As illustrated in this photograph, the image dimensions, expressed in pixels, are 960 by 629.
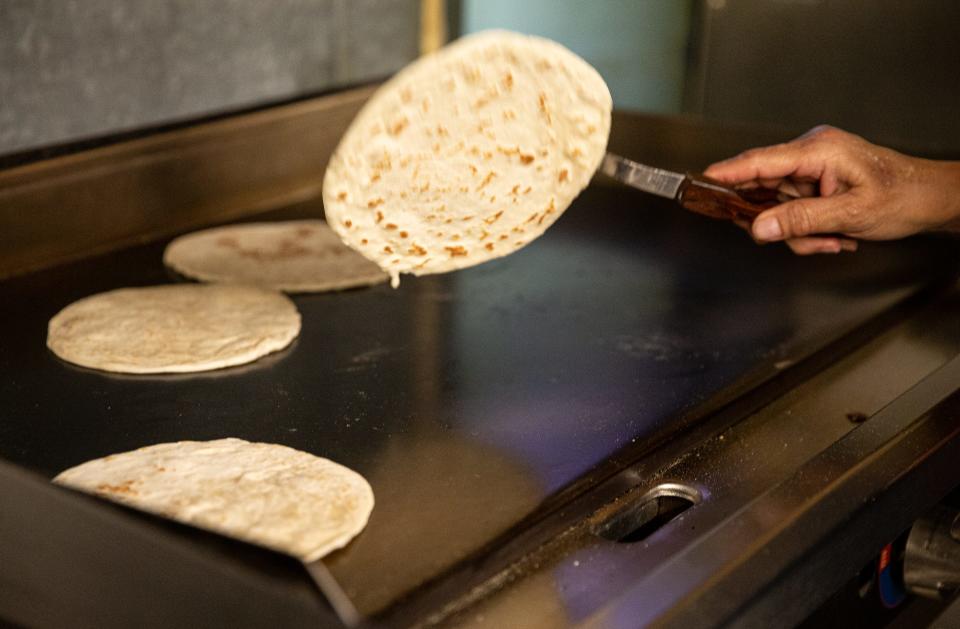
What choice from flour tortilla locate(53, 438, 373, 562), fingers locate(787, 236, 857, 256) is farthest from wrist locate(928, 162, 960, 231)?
flour tortilla locate(53, 438, 373, 562)

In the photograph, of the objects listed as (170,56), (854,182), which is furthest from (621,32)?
(854,182)

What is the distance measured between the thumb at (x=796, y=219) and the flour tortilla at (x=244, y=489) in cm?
70

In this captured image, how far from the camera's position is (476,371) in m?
1.71

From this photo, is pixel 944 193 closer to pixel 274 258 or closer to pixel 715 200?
pixel 715 200

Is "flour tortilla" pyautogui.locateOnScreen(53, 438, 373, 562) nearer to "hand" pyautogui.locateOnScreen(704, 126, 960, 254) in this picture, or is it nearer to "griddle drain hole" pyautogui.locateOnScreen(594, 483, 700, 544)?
"griddle drain hole" pyautogui.locateOnScreen(594, 483, 700, 544)

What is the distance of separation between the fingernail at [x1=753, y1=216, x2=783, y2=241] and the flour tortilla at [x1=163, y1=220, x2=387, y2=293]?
687 mm

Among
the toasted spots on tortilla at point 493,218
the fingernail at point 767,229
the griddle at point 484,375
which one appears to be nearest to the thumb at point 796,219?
the fingernail at point 767,229

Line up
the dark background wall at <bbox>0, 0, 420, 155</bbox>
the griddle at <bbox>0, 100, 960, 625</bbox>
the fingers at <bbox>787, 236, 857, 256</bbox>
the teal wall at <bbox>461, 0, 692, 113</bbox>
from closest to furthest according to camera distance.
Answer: the griddle at <bbox>0, 100, 960, 625</bbox> < the fingers at <bbox>787, 236, 857, 256</bbox> < the dark background wall at <bbox>0, 0, 420, 155</bbox> < the teal wall at <bbox>461, 0, 692, 113</bbox>

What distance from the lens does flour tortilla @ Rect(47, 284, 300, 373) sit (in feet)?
5.55

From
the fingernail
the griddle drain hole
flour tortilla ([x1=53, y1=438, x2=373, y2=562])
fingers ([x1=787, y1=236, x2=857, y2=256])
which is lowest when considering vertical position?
the griddle drain hole

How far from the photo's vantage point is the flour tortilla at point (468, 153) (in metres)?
1.45

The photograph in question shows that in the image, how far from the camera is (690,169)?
263cm

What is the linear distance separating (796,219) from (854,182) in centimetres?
16

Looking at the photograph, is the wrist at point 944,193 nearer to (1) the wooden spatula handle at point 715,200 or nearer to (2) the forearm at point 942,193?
(2) the forearm at point 942,193
